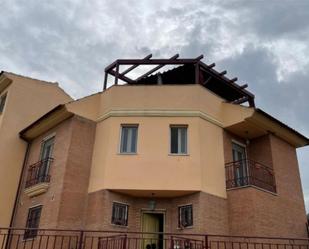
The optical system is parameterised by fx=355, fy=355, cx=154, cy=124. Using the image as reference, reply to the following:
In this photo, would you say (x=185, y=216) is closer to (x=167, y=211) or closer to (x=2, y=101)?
(x=167, y=211)

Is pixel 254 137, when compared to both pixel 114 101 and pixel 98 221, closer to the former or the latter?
pixel 114 101

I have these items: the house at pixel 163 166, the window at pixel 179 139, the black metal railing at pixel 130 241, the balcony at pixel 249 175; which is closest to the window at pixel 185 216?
the house at pixel 163 166

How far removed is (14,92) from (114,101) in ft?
19.4

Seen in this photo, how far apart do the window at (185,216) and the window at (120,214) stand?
199 centimetres

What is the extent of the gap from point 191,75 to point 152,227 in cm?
720

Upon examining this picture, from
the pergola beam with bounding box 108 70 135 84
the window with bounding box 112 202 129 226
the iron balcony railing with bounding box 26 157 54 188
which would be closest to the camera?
the window with bounding box 112 202 129 226

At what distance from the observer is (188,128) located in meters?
13.9

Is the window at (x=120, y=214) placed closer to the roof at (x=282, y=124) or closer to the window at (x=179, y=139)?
the window at (x=179, y=139)

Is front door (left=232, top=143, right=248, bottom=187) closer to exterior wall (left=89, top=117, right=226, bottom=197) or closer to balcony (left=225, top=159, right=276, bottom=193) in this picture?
balcony (left=225, top=159, right=276, bottom=193)

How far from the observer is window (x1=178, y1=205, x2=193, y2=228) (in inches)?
497

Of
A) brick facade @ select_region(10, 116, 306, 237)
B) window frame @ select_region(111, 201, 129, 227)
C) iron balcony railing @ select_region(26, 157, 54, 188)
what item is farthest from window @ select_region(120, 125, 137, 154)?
iron balcony railing @ select_region(26, 157, 54, 188)

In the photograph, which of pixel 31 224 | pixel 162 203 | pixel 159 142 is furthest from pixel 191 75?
pixel 31 224

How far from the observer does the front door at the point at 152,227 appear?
1312cm

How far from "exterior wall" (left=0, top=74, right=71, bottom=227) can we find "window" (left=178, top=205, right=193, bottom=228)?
7788 mm
